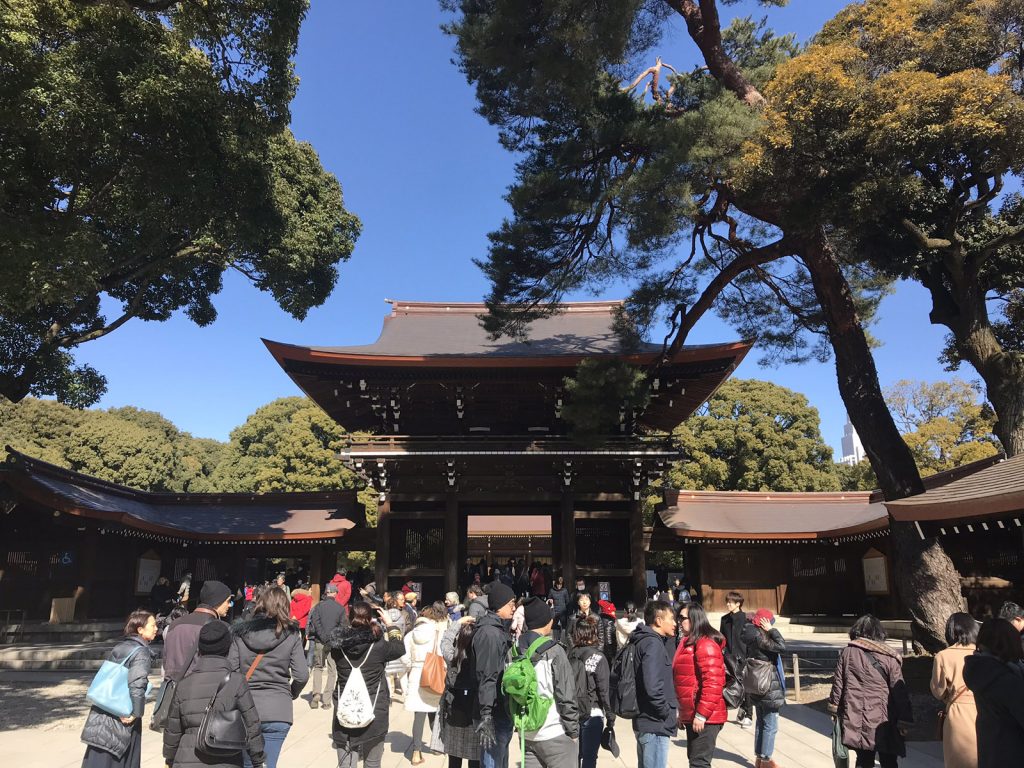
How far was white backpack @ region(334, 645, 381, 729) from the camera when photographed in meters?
4.36

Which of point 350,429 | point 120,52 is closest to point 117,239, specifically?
point 120,52

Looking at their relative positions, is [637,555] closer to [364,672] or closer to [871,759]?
[871,759]

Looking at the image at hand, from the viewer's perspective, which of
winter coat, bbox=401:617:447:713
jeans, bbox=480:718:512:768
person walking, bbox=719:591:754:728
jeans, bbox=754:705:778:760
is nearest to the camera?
jeans, bbox=480:718:512:768

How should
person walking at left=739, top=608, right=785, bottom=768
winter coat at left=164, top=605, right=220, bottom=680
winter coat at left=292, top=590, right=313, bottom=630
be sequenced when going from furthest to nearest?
winter coat at left=292, top=590, right=313, bottom=630
person walking at left=739, top=608, right=785, bottom=768
winter coat at left=164, top=605, right=220, bottom=680

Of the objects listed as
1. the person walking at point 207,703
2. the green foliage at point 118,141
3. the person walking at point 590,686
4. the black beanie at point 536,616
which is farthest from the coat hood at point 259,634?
the green foliage at point 118,141

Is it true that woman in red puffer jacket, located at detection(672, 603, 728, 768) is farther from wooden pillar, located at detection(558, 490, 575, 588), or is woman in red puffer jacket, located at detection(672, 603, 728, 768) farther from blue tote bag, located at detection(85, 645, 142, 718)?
wooden pillar, located at detection(558, 490, 575, 588)

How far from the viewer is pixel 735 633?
6.99m

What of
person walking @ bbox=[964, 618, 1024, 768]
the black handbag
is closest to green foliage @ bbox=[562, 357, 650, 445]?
person walking @ bbox=[964, 618, 1024, 768]

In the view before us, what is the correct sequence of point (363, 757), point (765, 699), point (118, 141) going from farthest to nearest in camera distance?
point (118, 141)
point (765, 699)
point (363, 757)

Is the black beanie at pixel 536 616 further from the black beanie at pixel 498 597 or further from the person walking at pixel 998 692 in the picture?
the person walking at pixel 998 692

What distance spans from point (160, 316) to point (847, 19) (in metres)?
15.2

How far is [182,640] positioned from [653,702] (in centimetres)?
330

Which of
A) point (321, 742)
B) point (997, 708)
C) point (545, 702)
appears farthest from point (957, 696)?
point (321, 742)

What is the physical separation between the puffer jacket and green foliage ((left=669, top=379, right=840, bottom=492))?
25.7m
